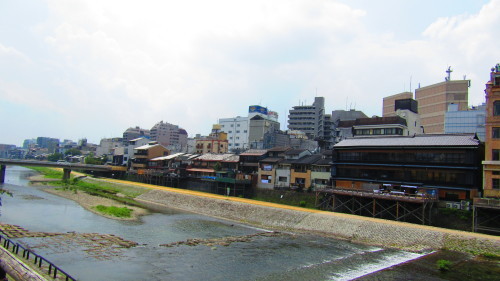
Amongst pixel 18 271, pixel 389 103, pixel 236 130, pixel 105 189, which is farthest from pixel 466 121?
pixel 18 271

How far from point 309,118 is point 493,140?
3836 inches

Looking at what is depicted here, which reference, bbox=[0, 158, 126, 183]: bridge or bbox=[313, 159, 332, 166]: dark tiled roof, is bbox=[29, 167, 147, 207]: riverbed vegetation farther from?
bbox=[313, 159, 332, 166]: dark tiled roof

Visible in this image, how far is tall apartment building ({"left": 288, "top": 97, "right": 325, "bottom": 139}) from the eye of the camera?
443ft

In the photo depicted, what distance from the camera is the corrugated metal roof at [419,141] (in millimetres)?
46125

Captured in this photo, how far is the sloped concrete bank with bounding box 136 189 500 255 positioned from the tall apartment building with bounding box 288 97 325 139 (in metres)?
77.9

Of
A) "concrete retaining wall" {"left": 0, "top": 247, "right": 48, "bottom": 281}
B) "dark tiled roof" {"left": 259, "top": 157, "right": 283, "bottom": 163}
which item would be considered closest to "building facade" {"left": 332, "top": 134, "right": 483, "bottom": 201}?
"dark tiled roof" {"left": 259, "top": 157, "right": 283, "bottom": 163}

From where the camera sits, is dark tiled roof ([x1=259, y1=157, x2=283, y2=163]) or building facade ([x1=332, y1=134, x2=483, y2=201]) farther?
dark tiled roof ([x1=259, y1=157, x2=283, y2=163])

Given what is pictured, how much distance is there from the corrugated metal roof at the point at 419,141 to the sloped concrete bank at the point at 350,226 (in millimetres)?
13213

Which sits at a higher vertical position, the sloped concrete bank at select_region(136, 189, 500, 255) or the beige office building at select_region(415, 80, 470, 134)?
the beige office building at select_region(415, 80, 470, 134)

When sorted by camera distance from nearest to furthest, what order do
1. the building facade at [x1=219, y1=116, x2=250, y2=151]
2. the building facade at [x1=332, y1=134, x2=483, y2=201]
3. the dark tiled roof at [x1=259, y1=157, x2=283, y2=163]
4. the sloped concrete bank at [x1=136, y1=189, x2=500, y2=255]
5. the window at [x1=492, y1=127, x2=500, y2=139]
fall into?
Answer: the sloped concrete bank at [x1=136, y1=189, x2=500, y2=255], the window at [x1=492, y1=127, x2=500, y2=139], the building facade at [x1=332, y1=134, x2=483, y2=201], the dark tiled roof at [x1=259, y1=157, x2=283, y2=163], the building facade at [x1=219, y1=116, x2=250, y2=151]

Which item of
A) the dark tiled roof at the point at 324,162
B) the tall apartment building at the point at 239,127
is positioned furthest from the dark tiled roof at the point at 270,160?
the tall apartment building at the point at 239,127

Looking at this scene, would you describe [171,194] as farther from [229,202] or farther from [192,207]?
[229,202]

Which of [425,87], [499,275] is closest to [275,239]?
[499,275]

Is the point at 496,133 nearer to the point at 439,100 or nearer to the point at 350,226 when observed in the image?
the point at 350,226
